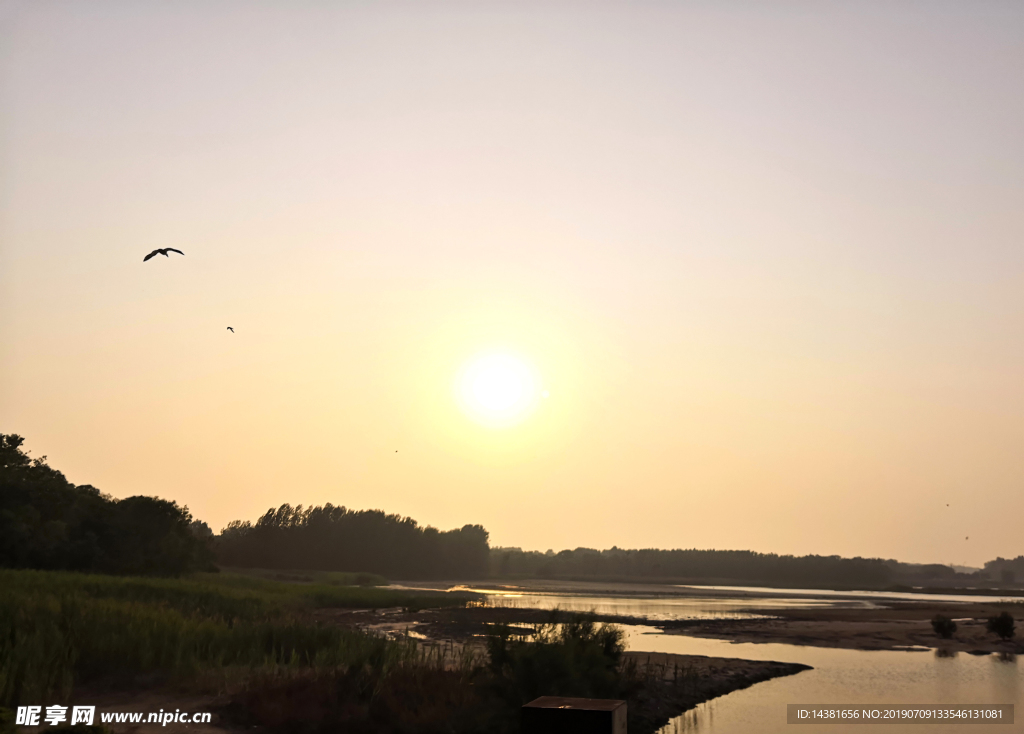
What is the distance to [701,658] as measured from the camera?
32.6 metres

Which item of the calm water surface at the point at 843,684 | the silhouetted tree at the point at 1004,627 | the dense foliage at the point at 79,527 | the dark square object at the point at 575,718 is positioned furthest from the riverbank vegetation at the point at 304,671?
the silhouetted tree at the point at 1004,627

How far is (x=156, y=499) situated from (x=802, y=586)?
5076 inches

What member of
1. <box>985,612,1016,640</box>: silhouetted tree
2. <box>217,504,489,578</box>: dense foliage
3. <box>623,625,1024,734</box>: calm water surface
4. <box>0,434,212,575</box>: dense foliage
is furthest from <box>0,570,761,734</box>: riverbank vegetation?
<box>217,504,489,578</box>: dense foliage

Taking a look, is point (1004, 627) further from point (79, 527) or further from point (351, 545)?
point (351, 545)

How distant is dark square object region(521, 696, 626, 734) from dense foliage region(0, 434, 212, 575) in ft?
150

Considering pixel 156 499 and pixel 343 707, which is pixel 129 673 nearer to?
pixel 343 707

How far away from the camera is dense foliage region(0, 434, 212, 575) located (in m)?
46.3

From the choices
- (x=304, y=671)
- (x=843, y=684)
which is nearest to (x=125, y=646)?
(x=304, y=671)

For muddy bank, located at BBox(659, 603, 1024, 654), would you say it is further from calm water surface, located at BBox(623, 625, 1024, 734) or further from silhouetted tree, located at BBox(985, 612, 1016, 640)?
calm water surface, located at BBox(623, 625, 1024, 734)

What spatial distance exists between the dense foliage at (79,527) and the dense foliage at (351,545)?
6096cm

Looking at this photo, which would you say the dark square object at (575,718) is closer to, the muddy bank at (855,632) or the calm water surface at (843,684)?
the calm water surface at (843,684)

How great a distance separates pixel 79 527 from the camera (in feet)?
172

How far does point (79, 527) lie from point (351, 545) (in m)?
83.9

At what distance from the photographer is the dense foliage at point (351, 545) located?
122125mm
